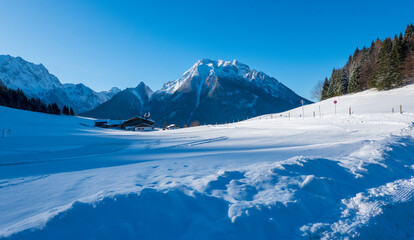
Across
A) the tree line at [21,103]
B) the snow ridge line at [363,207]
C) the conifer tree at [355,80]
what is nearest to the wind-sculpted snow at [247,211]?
the snow ridge line at [363,207]

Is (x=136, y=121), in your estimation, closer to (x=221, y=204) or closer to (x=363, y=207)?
(x=221, y=204)

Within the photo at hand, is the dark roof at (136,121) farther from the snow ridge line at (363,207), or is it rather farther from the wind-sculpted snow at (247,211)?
the snow ridge line at (363,207)

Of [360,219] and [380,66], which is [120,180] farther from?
[380,66]

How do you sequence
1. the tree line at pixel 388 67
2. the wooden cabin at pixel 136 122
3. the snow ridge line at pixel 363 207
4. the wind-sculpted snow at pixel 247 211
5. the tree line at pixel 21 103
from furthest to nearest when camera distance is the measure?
the tree line at pixel 21 103 < the wooden cabin at pixel 136 122 < the tree line at pixel 388 67 < the snow ridge line at pixel 363 207 < the wind-sculpted snow at pixel 247 211

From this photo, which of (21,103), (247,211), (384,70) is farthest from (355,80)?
(21,103)

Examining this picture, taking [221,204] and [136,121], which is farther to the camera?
[136,121]

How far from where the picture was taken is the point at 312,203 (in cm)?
337

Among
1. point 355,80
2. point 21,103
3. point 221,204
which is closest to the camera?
point 221,204

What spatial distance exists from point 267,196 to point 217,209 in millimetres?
1160

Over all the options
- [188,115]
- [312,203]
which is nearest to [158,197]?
[312,203]

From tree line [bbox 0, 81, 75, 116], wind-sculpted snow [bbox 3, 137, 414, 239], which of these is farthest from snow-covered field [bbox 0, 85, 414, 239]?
tree line [bbox 0, 81, 75, 116]

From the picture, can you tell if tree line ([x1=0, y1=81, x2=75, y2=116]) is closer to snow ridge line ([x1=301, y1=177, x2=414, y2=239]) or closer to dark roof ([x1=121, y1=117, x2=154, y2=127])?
dark roof ([x1=121, y1=117, x2=154, y2=127])

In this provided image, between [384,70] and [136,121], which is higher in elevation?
[384,70]

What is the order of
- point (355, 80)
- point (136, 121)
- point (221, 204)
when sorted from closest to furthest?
point (221, 204), point (355, 80), point (136, 121)
